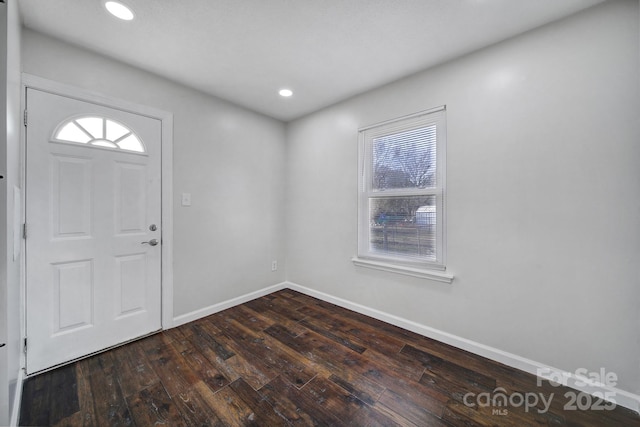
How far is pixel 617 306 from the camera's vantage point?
149 cm

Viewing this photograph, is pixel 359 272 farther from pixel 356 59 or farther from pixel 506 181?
pixel 356 59

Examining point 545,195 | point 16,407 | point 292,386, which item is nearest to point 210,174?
point 16,407

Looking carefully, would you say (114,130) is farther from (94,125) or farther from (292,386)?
(292,386)

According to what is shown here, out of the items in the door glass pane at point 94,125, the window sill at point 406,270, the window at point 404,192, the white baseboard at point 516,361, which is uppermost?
the door glass pane at point 94,125

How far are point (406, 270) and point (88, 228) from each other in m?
2.78

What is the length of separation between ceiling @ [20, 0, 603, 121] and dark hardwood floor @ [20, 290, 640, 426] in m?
2.47

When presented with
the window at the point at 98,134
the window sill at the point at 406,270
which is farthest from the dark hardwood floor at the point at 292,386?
the window at the point at 98,134

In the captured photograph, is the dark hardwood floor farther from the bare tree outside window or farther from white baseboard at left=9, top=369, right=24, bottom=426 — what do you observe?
the bare tree outside window

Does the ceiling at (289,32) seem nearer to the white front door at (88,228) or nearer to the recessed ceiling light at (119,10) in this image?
the recessed ceiling light at (119,10)

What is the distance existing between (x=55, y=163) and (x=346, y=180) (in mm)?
2511

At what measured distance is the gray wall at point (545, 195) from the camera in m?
1.48

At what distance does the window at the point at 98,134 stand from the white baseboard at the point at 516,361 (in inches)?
109

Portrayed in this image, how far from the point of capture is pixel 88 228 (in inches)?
76.2

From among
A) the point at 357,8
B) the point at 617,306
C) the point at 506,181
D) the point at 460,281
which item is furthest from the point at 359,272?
the point at 357,8
